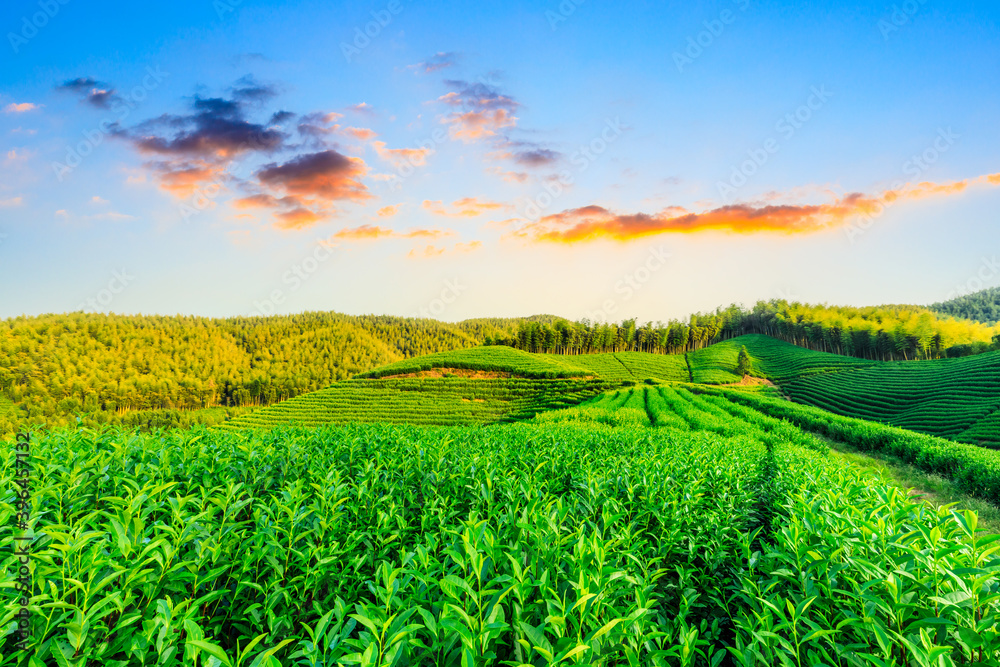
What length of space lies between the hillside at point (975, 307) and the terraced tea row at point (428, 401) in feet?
498

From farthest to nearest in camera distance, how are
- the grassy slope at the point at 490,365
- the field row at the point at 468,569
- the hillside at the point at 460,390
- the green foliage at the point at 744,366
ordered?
the green foliage at the point at 744,366 → the grassy slope at the point at 490,365 → the hillside at the point at 460,390 → the field row at the point at 468,569

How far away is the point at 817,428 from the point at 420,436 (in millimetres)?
32800

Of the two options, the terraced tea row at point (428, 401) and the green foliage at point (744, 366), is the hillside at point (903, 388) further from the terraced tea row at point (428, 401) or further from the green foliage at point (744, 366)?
the terraced tea row at point (428, 401)

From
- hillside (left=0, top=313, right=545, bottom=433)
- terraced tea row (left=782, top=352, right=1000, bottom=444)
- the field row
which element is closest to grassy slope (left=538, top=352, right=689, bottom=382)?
terraced tea row (left=782, top=352, right=1000, bottom=444)

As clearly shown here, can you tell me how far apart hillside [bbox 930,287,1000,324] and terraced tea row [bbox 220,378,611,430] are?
151666 millimetres

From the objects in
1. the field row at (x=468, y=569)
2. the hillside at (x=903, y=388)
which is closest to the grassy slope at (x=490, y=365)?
the hillside at (x=903, y=388)

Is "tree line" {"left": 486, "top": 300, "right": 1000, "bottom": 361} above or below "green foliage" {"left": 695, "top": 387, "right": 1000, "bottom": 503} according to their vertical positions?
above

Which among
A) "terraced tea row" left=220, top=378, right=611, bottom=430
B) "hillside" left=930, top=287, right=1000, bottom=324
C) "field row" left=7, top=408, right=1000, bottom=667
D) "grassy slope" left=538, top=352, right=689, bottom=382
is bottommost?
"terraced tea row" left=220, top=378, right=611, bottom=430

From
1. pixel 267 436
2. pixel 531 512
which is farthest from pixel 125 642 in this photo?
pixel 267 436

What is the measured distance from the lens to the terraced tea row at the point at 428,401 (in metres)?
54.8

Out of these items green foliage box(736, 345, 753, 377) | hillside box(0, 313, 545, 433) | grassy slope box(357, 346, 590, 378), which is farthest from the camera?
hillside box(0, 313, 545, 433)

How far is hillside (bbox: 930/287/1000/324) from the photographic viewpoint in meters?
134

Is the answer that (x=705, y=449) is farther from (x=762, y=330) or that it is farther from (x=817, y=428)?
(x=762, y=330)

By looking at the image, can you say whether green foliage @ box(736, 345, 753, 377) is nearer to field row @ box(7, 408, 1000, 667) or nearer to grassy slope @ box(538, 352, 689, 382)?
grassy slope @ box(538, 352, 689, 382)
